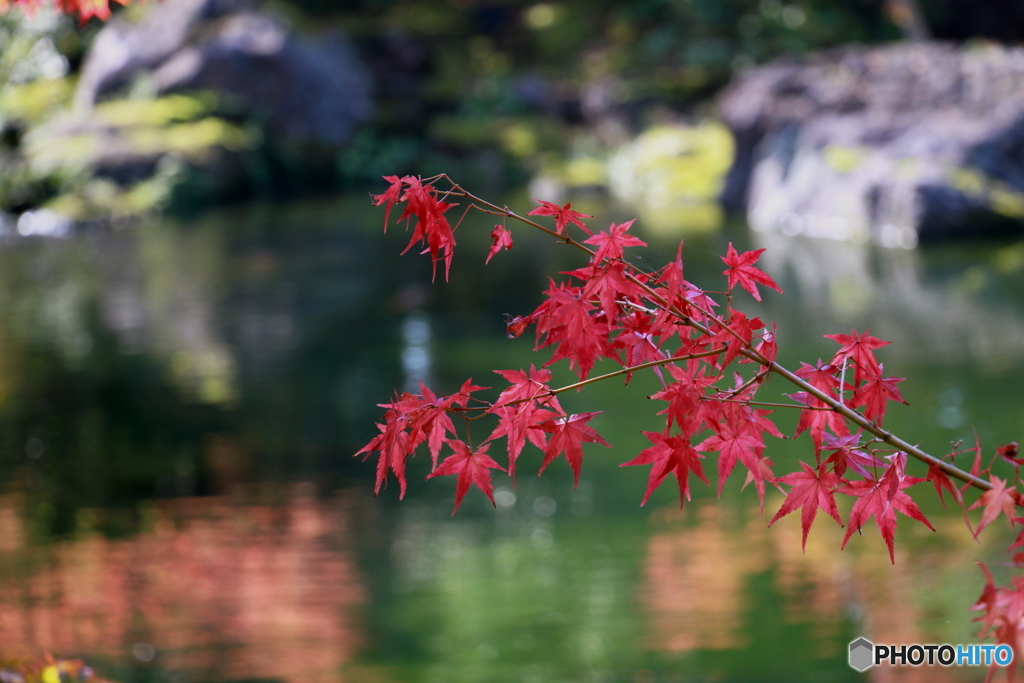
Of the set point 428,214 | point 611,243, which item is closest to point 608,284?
point 611,243

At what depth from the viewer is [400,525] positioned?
406cm

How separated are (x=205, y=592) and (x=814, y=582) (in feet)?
7.33

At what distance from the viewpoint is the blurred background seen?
324 cm

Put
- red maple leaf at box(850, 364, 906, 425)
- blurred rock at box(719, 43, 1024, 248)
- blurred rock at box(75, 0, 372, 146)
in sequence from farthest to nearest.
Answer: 1. blurred rock at box(75, 0, 372, 146)
2. blurred rock at box(719, 43, 1024, 248)
3. red maple leaf at box(850, 364, 906, 425)

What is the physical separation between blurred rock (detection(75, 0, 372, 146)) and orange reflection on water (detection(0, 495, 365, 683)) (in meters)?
12.7

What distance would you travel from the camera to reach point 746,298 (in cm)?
803

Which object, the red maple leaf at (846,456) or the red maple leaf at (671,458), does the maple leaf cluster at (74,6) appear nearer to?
the red maple leaf at (671,458)

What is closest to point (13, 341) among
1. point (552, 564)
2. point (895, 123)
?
point (552, 564)

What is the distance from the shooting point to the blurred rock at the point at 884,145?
9.90 m

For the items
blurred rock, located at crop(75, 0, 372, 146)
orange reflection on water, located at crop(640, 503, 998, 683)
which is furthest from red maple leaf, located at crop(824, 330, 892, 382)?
blurred rock, located at crop(75, 0, 372, 146)

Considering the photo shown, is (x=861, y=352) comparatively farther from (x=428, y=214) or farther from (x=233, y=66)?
(x=233, y=66)

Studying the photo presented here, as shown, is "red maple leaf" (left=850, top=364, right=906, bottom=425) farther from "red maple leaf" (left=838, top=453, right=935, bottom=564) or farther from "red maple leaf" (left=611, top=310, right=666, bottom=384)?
"red maple leaf" (left=611, top=310, right=666, bottom=384)

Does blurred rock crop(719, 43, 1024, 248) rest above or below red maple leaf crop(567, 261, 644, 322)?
above

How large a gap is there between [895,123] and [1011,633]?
1095 centimetres
